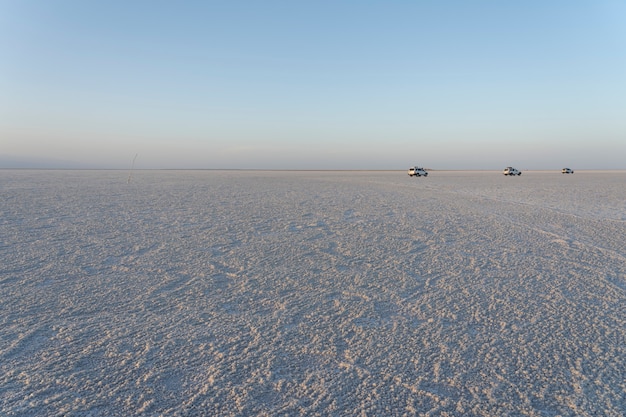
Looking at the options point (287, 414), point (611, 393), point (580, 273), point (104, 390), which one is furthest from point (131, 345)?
point (580, 273)

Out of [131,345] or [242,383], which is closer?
[242,383]

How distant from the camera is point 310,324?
14.0ft

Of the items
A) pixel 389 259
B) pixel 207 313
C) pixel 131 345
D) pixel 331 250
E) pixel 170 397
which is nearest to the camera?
pixel 170 397

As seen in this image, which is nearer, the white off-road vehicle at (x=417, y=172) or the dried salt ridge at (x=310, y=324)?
the dried salt ridge at (x=310, y=324)

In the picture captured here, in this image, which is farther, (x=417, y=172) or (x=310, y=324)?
(x=417, y=172)

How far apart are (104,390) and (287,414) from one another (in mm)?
1414

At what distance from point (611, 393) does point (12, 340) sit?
5.16 metres

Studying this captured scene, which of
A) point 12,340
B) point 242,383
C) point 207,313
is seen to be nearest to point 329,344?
point 242,383

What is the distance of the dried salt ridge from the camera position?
2.97 metres

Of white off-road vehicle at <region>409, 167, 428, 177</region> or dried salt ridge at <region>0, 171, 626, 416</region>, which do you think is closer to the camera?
dried salt ridge at <region>0, 171, 626, 416</region>

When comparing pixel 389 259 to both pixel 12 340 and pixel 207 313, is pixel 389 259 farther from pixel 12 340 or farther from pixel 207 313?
pixel 12 340

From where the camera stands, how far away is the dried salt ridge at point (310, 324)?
297 cm

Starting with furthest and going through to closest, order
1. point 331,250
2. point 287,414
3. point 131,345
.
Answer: point 331,250 → point 131,345 → point 287,414

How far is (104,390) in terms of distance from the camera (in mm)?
3029
